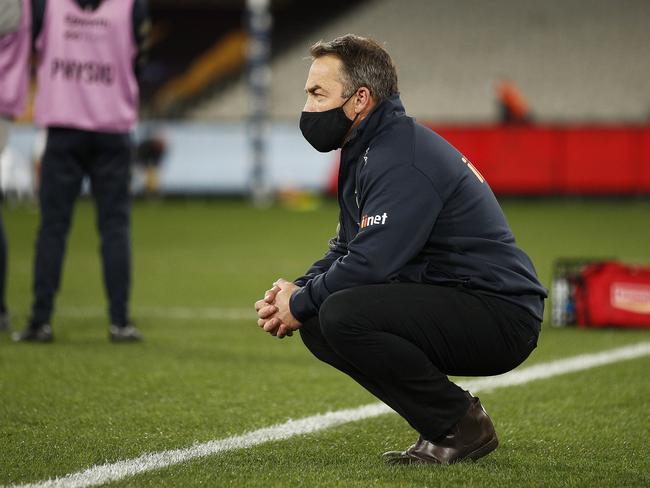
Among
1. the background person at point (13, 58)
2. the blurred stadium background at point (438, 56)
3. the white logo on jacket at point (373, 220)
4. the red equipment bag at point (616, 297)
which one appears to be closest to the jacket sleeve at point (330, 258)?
the white logo on jacket at point (373, 220)

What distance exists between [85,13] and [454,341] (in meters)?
3.62

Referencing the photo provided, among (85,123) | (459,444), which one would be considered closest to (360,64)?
(459,444)

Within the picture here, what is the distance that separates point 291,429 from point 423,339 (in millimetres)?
914

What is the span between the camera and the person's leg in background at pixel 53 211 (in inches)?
250

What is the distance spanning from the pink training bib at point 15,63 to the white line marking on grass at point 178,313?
170cm

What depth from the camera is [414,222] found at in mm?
3492

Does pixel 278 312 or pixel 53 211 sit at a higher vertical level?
pixel 278 312

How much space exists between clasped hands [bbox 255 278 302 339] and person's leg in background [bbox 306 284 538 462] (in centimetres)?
14

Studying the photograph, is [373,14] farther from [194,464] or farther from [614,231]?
[194,464]

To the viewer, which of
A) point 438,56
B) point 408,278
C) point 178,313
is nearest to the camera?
point 408,278

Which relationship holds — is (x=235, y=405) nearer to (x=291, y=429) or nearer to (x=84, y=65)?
(x=291, y=429)

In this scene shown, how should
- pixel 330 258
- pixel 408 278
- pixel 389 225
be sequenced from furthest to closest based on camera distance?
pixel 330 258 < pixel 408 278 < pixel 389 225

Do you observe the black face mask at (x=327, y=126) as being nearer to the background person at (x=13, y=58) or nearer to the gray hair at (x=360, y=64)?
the gray hair at (x=360, y=64)

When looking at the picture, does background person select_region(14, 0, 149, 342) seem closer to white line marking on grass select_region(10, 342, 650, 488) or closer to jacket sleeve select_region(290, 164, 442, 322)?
white line marking on grass select_region(10, 342, 650, 488)
